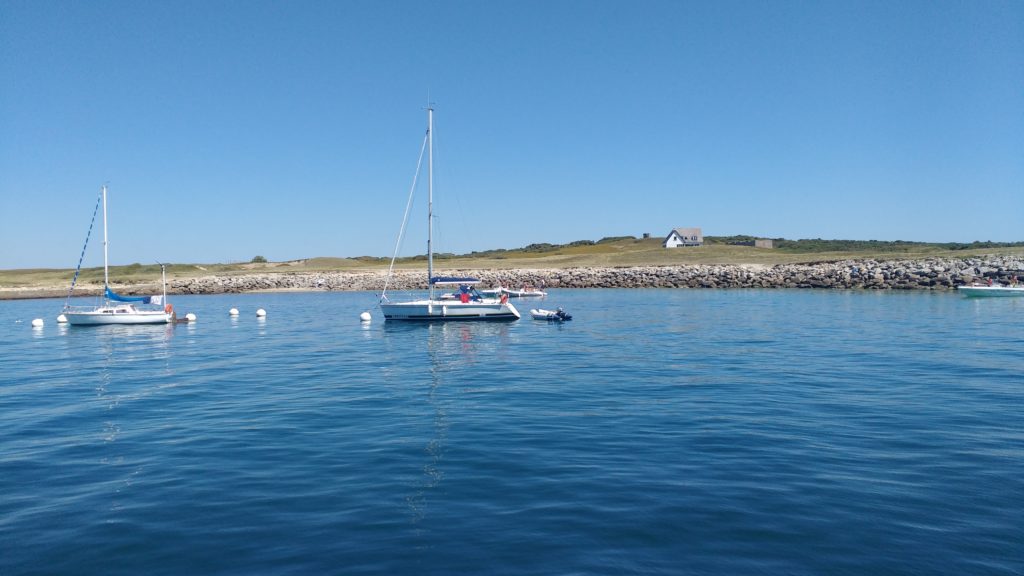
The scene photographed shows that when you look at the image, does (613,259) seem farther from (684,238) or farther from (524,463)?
(524,463)

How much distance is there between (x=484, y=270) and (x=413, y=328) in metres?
62.6

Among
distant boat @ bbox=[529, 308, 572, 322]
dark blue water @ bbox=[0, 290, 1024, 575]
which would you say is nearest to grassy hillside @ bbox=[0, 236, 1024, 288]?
distant boat @ bbox=[529, 308, 572, 322]

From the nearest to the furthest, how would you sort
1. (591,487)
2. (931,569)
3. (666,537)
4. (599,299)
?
(931,569) < (666,537) < (591,487) < (599,299)

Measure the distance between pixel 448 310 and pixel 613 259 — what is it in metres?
73.8

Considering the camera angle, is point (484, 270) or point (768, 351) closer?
point (768, 351)

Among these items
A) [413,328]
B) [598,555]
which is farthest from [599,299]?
[598,555]

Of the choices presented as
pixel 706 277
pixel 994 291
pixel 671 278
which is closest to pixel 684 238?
pixel 671 278

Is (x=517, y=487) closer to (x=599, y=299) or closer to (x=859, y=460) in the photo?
(x=859, y=460)

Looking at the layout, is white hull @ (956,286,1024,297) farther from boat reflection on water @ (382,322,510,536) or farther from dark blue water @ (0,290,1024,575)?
boat reflection on water @ (382,322,510,536)

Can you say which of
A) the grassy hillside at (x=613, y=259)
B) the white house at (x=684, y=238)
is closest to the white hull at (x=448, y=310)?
the grassy hillside at (x=613, y=259)

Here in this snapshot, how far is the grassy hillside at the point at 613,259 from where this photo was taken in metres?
95.7

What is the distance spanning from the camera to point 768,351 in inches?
1075

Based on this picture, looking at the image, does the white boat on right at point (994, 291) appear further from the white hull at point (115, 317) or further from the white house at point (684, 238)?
Answer: the white house at point (684, 238)

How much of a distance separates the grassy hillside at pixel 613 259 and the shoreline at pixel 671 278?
23.1 ft
